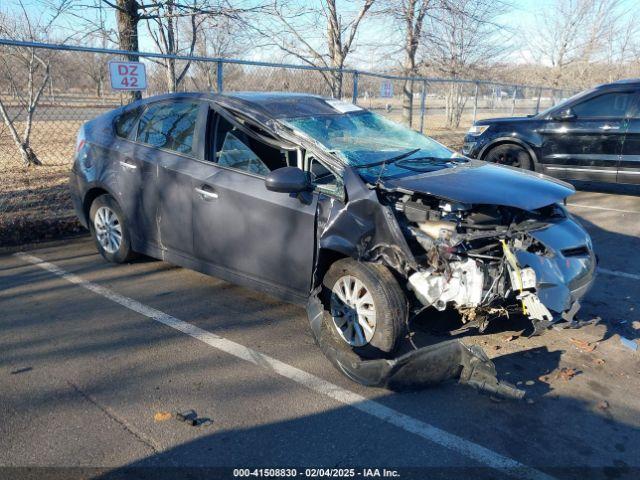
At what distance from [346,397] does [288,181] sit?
1449mm

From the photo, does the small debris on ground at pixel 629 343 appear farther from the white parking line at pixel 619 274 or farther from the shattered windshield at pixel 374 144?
the shattered windshield at pixel 374 144

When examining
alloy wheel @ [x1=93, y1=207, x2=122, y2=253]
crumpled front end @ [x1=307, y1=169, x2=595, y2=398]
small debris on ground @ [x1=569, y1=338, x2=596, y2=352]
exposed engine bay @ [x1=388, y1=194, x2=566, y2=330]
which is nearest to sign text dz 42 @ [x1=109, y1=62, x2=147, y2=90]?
alloy wheel @ [x1=93, y1=207, x2=122, y2=253]

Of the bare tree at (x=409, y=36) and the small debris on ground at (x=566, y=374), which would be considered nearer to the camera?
the small debris on ground at (x=566, y=374)

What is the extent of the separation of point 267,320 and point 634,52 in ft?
105

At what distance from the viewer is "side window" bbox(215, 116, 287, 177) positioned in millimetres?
4219

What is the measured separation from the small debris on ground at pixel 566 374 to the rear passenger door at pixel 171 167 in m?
2.96

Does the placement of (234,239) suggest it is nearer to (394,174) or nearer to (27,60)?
(394,174)

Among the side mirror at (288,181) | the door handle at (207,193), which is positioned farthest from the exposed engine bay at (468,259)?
the door handle at (207,193)

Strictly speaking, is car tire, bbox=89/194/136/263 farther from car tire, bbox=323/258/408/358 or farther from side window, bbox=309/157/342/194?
car tire, bbox=323/258/408/358

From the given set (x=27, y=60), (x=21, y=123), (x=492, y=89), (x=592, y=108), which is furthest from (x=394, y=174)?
(x=492, y=89)

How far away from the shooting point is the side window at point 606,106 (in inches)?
333

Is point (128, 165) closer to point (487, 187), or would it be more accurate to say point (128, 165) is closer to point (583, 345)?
point (487, 187)

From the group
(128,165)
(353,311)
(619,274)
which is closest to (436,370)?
(353,311)

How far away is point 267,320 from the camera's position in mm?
4266
